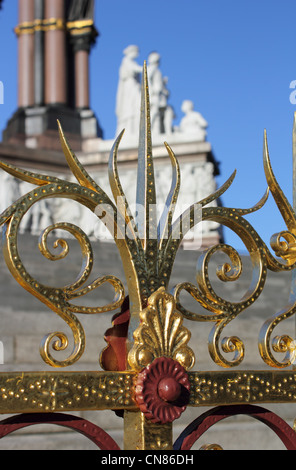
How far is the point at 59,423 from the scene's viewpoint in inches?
66.9

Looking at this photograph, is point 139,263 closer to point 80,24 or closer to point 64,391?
point 64,391

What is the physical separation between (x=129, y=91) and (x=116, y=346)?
15.5 meters

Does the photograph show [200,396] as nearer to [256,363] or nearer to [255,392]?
[255,392]

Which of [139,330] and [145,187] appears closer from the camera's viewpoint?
[139,330]

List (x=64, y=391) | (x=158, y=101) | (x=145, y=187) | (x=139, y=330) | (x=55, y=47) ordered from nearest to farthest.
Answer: (x=64, y=391)
(x=139, y=330)
(x=145, y=187)
(x=158, y=101)
(x=55, y=47)

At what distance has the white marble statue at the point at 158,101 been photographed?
1659 cm

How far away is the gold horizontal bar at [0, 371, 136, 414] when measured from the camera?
5.26 ft

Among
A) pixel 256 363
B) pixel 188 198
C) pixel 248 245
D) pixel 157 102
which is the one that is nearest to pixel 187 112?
pixel 157 102

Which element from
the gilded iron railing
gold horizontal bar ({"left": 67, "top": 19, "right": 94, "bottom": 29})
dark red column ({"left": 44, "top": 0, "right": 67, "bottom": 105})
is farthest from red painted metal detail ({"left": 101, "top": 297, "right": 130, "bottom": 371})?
gold horizontal bar ({"left": 67, "top": 19, "right": 94, "bottom": 29})

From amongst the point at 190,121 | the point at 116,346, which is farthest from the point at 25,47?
the point at 116,346

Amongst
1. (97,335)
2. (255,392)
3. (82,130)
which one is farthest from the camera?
(82,130)

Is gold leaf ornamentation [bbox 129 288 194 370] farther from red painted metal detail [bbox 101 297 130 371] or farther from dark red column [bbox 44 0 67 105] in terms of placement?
dark red column [bbox 44 0 67 105]

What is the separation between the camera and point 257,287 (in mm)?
2059
